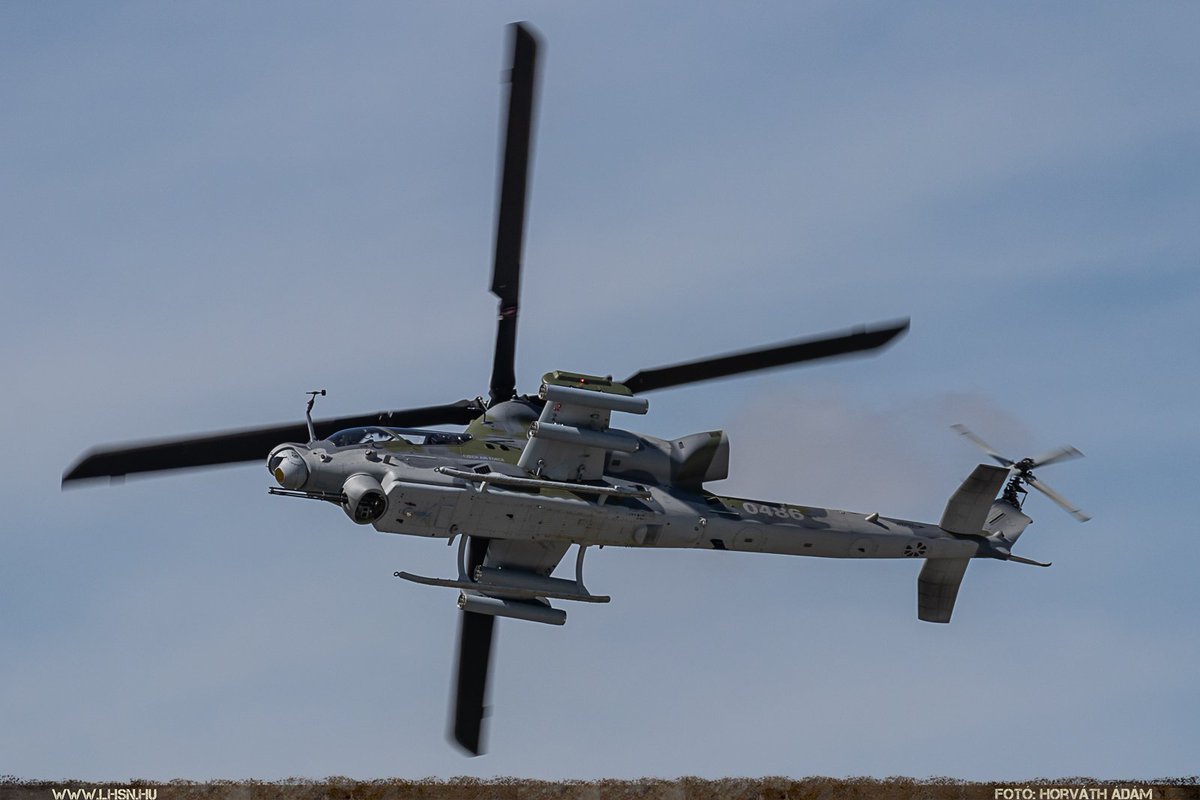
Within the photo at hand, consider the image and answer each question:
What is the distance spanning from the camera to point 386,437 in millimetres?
25906

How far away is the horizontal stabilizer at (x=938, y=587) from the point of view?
30.4m

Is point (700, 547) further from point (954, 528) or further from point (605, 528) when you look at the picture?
point (954, 528)

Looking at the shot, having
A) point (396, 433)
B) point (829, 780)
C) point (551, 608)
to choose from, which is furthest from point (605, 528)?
point (829, 780)

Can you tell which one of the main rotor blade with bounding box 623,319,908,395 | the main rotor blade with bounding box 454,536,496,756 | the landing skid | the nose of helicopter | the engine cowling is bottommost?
the main rotor blade with bounding box 454,536,496,756

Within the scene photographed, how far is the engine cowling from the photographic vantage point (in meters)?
24.7

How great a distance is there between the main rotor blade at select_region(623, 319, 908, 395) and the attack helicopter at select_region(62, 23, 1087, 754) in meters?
0.03

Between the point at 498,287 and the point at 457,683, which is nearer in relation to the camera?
the point at 498,287

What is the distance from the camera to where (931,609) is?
30656 millimetres

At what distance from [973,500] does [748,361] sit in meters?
6.10

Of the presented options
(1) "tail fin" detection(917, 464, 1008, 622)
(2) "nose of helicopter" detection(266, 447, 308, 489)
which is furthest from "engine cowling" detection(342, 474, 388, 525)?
(1) "tail fin" detection(917, 464, 1008, 622)

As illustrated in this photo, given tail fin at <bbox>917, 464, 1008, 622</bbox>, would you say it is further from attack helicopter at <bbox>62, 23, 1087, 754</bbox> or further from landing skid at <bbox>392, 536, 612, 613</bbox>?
landing skid at <bbox>392, 536, 612, 613</bbox>

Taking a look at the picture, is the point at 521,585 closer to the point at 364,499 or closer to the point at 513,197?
the point at 364,499

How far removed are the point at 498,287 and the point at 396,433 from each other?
3.00 m

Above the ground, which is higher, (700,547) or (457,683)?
(700,547)
